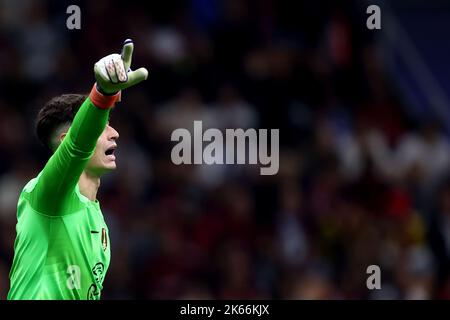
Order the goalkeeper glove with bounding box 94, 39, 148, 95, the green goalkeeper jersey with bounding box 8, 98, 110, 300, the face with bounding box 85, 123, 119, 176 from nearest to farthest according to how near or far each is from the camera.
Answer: the goalkeeper glove with bounding box 94, 39, 148, 95 → the green goalkeeper jersey with bounding box 8, 98, 110, 300 → the face with bounding box 85, 123, 119, 176

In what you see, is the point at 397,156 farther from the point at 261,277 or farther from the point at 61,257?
the point at 61,257

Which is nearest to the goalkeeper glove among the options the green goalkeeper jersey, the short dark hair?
the green goalkeeper jersey

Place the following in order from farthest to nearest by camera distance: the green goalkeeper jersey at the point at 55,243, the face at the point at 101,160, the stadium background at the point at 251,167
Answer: the stadium background at the point at 251,167
the face at the point at 101,160
the green goalkeeper jersey at the point at 55,243

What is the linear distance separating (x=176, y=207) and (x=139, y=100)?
40.4 inches

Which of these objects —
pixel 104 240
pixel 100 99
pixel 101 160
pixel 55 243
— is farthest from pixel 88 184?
pixel 100 99

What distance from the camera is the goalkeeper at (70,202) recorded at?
4969 millimetres

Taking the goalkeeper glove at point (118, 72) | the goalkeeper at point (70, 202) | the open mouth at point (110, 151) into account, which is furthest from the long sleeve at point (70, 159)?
the open mouth at point (110, 151)

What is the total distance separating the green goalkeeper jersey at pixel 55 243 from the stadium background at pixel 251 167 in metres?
3.75

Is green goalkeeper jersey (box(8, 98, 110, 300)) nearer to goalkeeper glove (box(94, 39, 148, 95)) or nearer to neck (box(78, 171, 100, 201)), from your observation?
neck (box(78, 171, 100, 201))

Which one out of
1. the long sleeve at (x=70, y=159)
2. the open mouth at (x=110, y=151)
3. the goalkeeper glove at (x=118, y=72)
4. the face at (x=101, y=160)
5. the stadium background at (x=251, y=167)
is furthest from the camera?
the stadium background at (x=251, y=167)

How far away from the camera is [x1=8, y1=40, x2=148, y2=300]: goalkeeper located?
4.97 metres

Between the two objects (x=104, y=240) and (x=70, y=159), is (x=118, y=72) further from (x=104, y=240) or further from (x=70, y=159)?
(x=104, y=240)

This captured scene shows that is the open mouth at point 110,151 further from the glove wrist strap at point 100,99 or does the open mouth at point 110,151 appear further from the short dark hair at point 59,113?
the glove wrist strap at point 100,99

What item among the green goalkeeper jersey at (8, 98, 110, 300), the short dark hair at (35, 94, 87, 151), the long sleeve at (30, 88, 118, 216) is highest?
the short dark hair at (35, 94, 87, 151)
